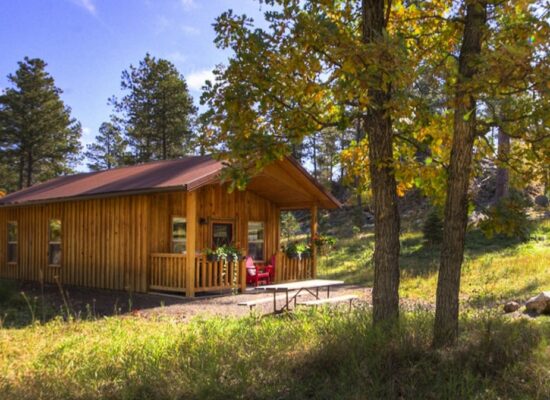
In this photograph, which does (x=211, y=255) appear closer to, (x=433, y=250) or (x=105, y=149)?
(x=433, y=250)

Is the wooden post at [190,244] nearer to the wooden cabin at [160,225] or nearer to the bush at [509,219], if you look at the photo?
the wooden cabin at [160,225]

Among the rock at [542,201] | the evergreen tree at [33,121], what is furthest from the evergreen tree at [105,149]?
the rock at [542,201]

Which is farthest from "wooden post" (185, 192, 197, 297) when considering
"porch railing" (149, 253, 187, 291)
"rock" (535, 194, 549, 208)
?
"rock" (535, 194, 549, 208)

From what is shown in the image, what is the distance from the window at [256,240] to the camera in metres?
16.8

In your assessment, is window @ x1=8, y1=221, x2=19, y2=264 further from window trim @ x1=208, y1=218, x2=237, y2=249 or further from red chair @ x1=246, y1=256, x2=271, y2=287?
red chair @ x1=246, y1=256, x2=271, y2=287

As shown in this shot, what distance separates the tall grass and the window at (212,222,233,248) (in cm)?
892

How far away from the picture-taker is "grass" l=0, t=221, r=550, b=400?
185 inches

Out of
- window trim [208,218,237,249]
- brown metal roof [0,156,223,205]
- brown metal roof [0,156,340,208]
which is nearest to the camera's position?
brown metal roof [0,156,223,205]

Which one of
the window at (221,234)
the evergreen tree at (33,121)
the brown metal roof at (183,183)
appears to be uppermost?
the evergreen tree at (33,121)

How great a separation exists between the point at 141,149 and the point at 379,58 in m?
35.2

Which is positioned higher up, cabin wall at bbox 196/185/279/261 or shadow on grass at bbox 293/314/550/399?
cabin wall at bbox 196/185/279/261

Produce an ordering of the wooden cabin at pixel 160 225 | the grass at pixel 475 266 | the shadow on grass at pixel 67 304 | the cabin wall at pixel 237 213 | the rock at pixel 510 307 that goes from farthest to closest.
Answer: the cabin wall at pixel 237 213 → the wooden cabin at pixel 160 225 → the grass at pixel 475 266 → the shadow on grass at pixel 67 304 → the rock at pixel 510 307

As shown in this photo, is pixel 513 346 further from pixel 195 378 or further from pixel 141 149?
pixel 141 149

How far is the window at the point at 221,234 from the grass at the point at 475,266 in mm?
4376
